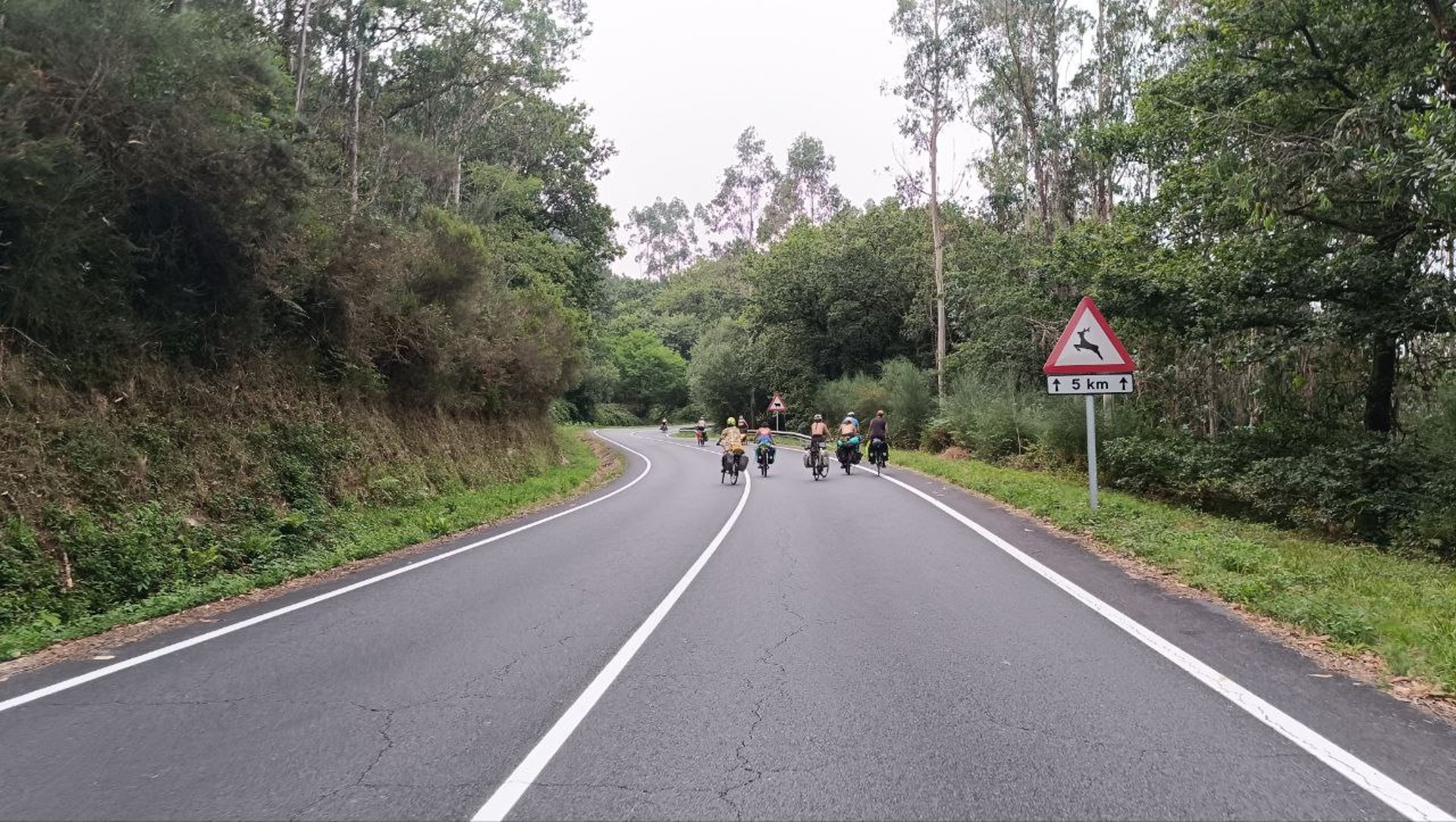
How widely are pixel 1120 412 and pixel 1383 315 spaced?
6553 millimetres

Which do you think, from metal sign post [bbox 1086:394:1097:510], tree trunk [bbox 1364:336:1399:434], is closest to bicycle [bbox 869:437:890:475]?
tree trunk [bbox 1364:336:1399:434]

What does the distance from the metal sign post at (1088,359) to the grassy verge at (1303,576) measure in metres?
1.49

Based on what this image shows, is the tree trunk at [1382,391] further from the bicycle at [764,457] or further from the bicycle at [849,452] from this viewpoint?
the bicycle at [764,457]

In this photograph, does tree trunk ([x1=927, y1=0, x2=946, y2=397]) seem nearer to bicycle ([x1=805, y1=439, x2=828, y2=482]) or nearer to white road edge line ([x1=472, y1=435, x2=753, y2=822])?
bicycle ([x1=805, y1=439, x2=828, y2=482])

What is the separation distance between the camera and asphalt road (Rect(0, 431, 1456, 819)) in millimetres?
3408

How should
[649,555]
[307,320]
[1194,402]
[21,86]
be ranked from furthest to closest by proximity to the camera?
[1194,402], [307,320], [649,555], [21,86]

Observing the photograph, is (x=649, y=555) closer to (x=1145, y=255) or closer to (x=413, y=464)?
(x=413, y=464)

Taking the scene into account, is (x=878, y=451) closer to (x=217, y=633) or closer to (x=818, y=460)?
(x=818, y=460)

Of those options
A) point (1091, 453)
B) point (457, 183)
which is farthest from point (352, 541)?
point (457, 183)

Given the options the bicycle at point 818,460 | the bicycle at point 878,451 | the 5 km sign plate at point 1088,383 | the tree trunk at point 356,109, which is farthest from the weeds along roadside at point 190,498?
the bicycle at point 878,451

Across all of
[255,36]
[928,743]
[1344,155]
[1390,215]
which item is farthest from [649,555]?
[1390,215]

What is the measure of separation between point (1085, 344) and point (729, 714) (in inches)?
348

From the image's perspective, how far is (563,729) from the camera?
421 cm

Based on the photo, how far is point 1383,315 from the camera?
1312 cm
